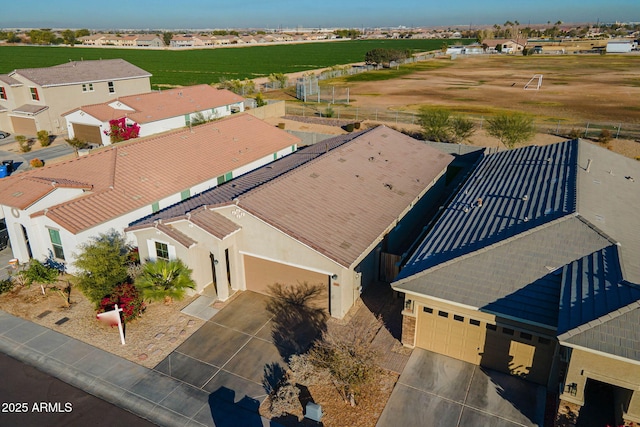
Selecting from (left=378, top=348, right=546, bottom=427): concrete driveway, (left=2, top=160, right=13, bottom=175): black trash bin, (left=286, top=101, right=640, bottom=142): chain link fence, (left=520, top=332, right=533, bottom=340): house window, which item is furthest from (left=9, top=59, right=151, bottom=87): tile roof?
(left=520, top=332, right=533, bottom=340): house window

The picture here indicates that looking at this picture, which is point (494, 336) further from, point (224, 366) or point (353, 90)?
point (353, 90)

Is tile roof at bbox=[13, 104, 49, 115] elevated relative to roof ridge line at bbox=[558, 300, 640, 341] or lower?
elevated

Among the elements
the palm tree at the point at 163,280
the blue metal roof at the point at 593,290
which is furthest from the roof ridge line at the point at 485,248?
the palm tree at the point at 163,280

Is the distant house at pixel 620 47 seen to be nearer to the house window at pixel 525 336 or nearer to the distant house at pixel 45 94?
the distant house at pixel 45 94

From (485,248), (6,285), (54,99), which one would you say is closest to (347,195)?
(485,248)

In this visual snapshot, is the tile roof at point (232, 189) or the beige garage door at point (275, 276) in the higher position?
the tile roof at point (232, 189)

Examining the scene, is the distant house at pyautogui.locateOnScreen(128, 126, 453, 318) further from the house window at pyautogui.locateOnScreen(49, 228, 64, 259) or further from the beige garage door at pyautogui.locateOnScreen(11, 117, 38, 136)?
the beige garage door at pyautogui.locateOnScreen(11, 117, 38, 136)

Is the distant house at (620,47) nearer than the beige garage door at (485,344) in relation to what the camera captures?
No

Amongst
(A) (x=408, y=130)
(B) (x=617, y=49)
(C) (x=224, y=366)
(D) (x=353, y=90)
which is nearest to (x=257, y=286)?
(C) (x=224, y=366)
